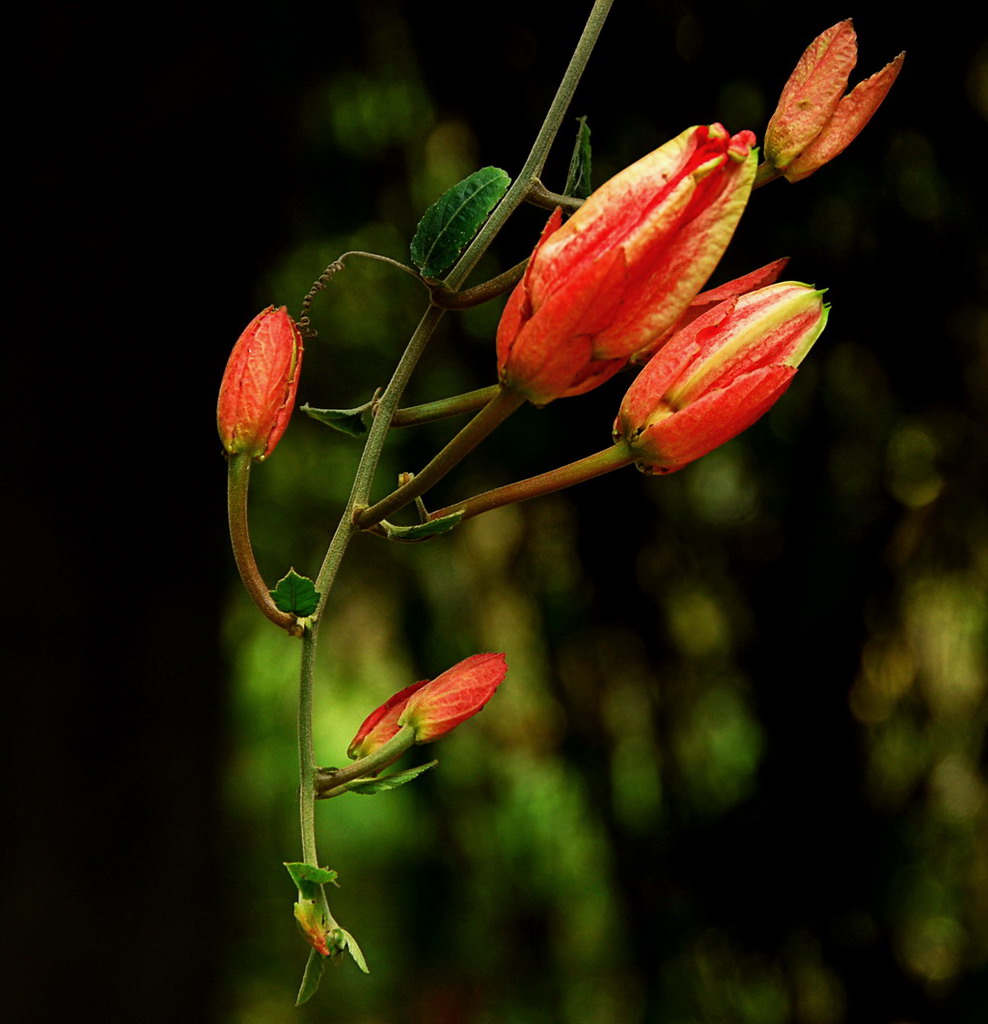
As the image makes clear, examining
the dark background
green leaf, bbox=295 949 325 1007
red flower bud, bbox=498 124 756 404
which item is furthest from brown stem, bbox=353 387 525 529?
the dark background

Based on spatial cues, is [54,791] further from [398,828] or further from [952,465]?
[952,465]

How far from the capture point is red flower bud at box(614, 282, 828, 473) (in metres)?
0.30

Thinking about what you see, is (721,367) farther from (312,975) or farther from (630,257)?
(312,975)

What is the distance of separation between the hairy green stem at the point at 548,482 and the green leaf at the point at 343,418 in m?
0.04

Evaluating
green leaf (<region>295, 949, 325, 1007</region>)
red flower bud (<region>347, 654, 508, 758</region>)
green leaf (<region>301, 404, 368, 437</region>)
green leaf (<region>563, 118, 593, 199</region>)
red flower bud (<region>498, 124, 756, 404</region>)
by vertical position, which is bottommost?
green leaf (<region>295, 949, 325, 1007</region>)

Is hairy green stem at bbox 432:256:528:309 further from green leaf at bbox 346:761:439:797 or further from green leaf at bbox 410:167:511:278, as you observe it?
green leaf at bbox 346:761:439:797

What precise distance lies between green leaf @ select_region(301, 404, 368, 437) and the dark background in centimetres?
70

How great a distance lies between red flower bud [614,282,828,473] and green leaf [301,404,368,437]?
78 mm

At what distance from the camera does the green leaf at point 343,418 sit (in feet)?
1.11

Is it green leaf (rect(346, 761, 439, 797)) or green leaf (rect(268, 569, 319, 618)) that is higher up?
green leaf (rect(268, 569, 319, 618))

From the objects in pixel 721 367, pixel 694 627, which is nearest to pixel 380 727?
pixel 721 367

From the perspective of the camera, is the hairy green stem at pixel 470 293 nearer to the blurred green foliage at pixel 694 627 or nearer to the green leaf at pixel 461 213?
the green leaf at pixel 461 213

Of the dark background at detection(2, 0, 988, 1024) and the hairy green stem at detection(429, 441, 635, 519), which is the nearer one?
the hairy green stem at detection(429, 441, 635, 519)

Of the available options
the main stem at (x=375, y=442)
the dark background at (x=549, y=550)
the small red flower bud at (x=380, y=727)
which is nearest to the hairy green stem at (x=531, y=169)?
the main stem at (x=375, y=442)
